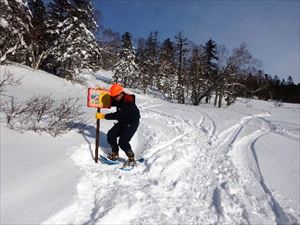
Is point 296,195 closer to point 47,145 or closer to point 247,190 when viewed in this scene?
point 247,190

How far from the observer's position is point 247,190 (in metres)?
5.85

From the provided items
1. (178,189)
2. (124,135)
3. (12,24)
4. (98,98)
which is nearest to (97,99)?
(98,98)

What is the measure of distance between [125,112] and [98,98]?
0.69 metres

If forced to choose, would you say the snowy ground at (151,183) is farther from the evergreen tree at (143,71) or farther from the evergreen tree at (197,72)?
the evergreen tree at (143,71)

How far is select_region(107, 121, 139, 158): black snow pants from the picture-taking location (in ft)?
A: 23.0

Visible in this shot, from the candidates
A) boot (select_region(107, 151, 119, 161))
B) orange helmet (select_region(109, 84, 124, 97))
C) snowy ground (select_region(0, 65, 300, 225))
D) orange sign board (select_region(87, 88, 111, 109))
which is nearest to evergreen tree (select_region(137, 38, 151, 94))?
snowy ground (select_region(0, 65, 300, 225))

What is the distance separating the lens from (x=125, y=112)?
693 cm

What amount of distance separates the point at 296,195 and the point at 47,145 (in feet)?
17.1

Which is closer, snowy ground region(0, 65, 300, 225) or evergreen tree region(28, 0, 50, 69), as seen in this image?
snowy ground region(0, 65, 300, 225)

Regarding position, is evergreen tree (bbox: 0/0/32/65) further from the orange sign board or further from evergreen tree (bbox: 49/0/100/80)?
the orange sign board

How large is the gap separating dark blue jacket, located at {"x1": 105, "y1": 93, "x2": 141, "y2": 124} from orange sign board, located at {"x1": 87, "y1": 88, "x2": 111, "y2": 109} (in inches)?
7.0

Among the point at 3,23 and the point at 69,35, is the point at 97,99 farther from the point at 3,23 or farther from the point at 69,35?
the point at 69,35

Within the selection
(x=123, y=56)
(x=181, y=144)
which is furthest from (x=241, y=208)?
(x=123, y=56)

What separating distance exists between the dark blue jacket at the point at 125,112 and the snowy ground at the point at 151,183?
1066 millimetres
